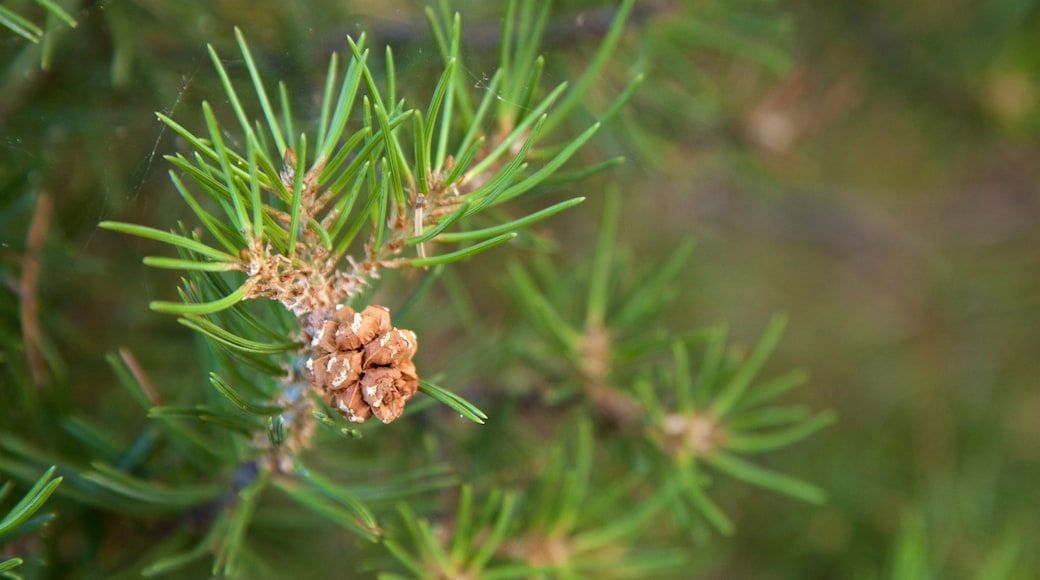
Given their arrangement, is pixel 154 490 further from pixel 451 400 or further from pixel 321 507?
pixel 451 400

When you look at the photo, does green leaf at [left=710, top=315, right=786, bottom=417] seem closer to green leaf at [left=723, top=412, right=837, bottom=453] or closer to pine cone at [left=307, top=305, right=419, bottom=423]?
green leaf at [left=723, top=412, right=837, bottom=453]

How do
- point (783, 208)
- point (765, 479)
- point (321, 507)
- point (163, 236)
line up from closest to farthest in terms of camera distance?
point (163, 236)
point (321, 507)
point (765, 479)
point (783, 208)

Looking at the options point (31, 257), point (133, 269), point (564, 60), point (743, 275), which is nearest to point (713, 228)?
point (743, 275)

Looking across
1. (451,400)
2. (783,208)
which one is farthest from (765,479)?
(783,208)

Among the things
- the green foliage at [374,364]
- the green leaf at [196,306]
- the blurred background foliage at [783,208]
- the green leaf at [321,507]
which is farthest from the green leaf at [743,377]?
the green leaf at [196,306]

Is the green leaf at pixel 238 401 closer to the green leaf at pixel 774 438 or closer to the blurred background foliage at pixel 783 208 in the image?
the blurred background foliage at pixel 783 208

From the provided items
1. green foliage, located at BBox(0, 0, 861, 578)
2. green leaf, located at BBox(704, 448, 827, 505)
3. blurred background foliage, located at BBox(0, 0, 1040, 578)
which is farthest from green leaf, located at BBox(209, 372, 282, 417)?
green leaf, located at BBox(704, 448, 827, 505)
